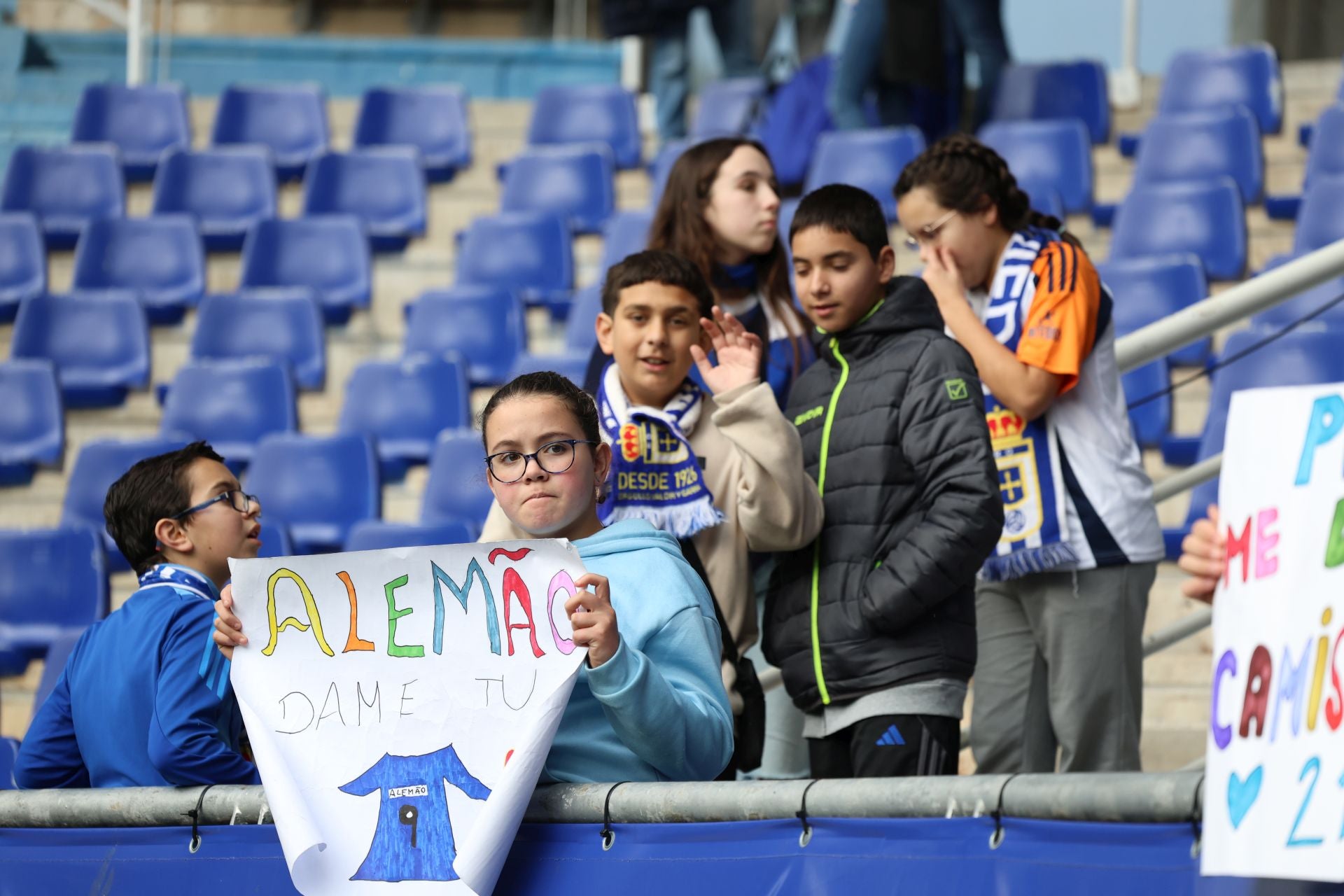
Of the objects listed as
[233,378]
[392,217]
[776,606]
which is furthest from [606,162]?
[776,606]

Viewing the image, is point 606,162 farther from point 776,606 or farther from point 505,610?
point 505,610

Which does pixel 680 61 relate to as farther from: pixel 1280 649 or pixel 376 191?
pixel 1280 649

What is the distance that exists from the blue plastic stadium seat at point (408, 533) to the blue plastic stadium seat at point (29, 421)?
166 cm

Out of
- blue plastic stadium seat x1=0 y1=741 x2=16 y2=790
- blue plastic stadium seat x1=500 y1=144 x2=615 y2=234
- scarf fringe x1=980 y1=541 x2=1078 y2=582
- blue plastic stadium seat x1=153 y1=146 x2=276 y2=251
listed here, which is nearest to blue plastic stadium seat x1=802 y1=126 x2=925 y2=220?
blue plastic stadium seat x1=500 y1=144 x2=615 y2=234

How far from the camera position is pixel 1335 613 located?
4.90ft

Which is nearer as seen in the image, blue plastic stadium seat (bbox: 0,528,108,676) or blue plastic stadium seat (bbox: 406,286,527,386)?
blue plastic stadium seat (bbox: 0,528,108,676)

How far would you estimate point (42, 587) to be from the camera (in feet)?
16.1

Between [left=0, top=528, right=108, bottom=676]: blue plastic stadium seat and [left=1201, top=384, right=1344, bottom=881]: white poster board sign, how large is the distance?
3930 millimetres

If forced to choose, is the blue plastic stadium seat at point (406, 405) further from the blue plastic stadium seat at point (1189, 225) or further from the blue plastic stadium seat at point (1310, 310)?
the blue plastic stadium seat at point (1310, 310)

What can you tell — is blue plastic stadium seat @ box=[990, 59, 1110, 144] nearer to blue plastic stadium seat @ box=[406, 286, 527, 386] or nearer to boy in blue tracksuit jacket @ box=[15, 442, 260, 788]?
blue plastic stadium seat @ box=[406, 286, 527, 386]

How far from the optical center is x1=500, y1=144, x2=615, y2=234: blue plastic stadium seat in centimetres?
680

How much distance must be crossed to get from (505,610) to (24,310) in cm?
496

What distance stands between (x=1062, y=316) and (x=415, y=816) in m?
1.41

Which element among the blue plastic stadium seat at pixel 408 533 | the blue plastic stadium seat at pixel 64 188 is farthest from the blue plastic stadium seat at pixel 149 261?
the blue plastic stadium seat at pixel 408 533
